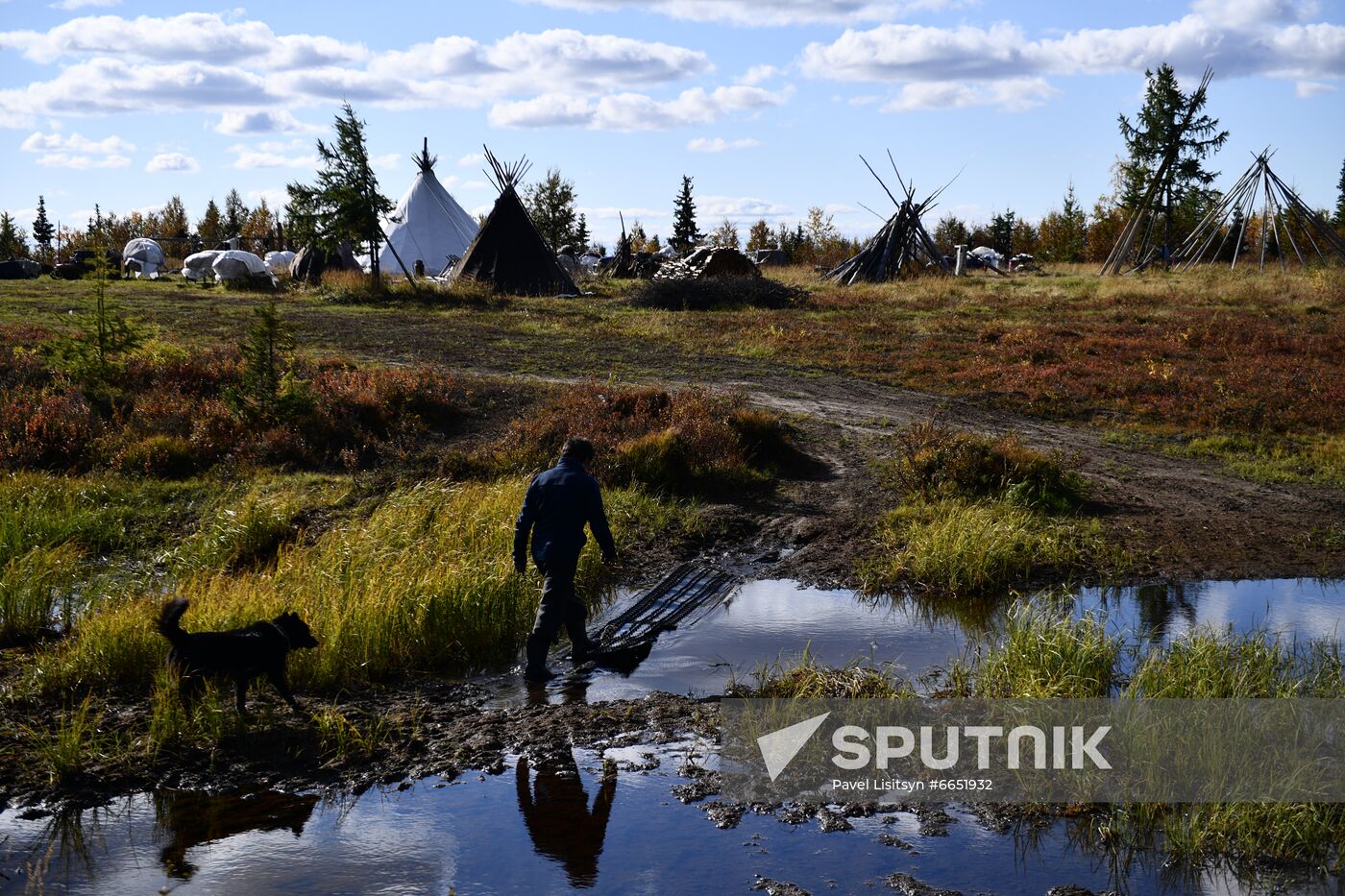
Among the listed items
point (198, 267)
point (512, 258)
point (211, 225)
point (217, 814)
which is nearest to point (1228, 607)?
point (217, 814)

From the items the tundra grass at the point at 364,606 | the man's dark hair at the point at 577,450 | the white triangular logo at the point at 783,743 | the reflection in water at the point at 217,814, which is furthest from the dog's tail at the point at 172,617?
the white triangular logo at the point at 783,743

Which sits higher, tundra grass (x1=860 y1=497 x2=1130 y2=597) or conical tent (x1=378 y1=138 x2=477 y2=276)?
conical tent (x1=378 y1=138 x2=477 y2=276)

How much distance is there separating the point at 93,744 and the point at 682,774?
3454 mm

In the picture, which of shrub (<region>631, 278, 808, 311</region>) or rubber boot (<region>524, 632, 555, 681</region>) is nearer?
rubber boot (<region>524, 632, 555, 681</region>)

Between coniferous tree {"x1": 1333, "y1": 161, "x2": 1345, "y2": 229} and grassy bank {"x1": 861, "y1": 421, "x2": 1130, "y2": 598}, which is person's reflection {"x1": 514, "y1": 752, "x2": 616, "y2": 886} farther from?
coniferous tree {"x1": 1333, "y1": 161, "x2": 1345, "y2": 229}

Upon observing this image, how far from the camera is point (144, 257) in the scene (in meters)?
53.4

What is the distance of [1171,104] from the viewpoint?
50.6 m

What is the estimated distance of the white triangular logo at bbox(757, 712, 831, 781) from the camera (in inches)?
263

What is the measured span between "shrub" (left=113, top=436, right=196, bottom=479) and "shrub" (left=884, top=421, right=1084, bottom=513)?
881 cm

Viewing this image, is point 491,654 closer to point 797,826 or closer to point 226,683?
point 226,683

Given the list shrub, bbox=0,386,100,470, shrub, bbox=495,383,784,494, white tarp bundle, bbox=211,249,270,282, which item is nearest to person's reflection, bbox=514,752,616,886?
shrub, bbox=495,383,784,494

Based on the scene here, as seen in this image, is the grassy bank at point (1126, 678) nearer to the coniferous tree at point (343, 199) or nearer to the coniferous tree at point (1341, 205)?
the coniferous tree at point (343, 199)

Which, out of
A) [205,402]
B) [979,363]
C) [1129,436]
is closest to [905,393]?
[979,363]

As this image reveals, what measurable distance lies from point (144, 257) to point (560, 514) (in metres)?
51.9
